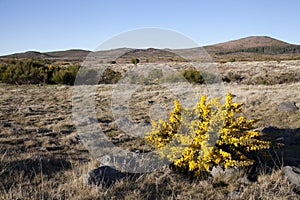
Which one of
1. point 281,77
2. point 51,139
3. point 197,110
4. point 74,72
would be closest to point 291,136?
point 197,110

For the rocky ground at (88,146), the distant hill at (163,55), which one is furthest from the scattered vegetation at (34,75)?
the rocky ground at (88,146)

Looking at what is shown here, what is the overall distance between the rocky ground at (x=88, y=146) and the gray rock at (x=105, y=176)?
0.41ft

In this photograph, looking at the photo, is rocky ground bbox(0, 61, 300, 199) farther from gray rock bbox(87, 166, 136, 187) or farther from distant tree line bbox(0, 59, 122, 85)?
distant tree line bbox(0, 59, 122, 85)

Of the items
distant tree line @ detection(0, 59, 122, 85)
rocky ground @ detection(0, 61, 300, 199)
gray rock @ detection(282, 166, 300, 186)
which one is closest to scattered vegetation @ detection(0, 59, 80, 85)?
distant tree line @ detection(0, 59, 122, 85)

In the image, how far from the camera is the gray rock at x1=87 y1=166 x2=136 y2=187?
152 inches

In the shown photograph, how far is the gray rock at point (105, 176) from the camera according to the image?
3.87 m

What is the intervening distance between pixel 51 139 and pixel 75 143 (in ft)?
2.61

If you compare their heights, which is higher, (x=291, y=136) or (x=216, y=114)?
(x=216, y=114)

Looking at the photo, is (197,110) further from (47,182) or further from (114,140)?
(114,140)

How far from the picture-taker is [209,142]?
15.8 ft

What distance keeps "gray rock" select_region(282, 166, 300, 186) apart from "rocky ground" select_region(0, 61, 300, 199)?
0.39 ft

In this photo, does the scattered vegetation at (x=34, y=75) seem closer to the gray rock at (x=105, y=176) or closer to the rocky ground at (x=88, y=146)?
the rocky ground at (x=88, y=146)

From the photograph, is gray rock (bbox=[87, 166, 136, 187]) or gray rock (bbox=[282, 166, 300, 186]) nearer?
gray rock (bbox=[87, 166, 136, 187])

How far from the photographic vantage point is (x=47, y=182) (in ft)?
13.8
